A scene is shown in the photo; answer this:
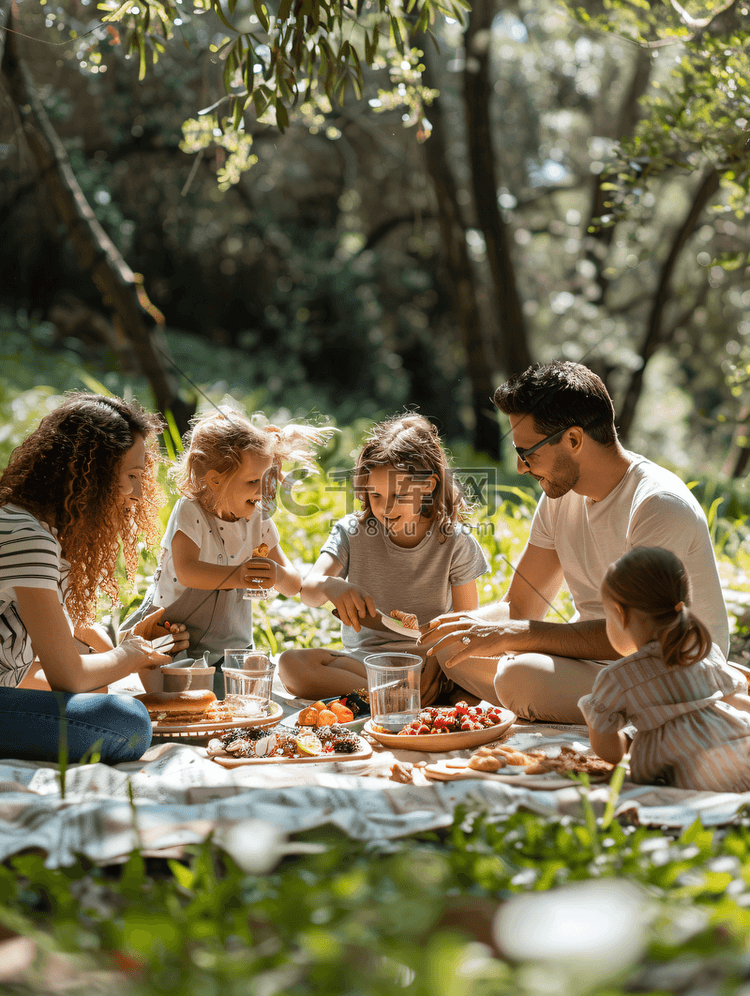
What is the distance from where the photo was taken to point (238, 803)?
1712 millimetres

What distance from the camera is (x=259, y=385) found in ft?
33.3

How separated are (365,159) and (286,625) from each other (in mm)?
8338

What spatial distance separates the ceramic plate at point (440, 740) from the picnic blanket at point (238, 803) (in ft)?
0.44

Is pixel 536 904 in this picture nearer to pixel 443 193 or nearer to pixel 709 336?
pixel 443 193

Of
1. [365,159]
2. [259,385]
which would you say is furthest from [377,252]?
[259,385]

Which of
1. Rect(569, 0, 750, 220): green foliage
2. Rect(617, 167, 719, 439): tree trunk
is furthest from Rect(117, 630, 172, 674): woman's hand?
Rect(617, 167, 719, 439): tree trunk

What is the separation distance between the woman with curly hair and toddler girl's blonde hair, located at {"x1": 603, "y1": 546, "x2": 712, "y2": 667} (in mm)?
1368

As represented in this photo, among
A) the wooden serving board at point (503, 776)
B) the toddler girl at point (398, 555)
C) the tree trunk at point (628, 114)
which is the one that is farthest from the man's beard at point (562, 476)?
the tree trunk at point (628, 114)

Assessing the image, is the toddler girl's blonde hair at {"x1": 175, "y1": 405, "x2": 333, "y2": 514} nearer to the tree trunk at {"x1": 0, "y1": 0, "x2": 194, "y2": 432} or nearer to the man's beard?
the man's beard

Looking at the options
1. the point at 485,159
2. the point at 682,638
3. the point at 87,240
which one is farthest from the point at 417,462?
the point at 485,159

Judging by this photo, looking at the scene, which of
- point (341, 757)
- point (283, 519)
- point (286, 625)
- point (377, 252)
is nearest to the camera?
point (341, 757)

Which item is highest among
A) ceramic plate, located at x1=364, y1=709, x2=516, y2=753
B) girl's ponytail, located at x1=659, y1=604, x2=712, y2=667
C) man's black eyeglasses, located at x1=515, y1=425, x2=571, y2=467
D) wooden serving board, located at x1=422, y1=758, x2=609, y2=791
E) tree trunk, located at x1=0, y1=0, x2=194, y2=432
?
tree trunk, located at x1=0, y1=0, x2=194, y2=432

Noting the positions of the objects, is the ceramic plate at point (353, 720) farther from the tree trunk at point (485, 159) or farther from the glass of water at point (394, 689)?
the tree trunk at point (485, 159)

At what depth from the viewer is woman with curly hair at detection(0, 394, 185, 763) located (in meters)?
2.18
